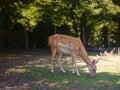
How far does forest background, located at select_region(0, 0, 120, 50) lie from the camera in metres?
A: 27.6

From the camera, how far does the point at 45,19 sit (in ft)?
92.2

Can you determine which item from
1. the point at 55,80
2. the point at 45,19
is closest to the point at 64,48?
the point at 55,80

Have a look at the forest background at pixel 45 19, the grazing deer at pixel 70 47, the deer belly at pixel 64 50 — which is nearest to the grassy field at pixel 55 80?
the grazing deer at pixel 70 47

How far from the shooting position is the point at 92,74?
12898 millimetres

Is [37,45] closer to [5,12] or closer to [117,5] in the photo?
[5,12]

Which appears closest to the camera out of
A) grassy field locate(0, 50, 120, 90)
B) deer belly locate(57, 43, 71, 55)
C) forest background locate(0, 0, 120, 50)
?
grassy field locate(0, 50, 120, 90)

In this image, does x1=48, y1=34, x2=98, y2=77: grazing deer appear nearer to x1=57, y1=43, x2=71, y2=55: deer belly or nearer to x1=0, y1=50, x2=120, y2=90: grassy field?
x1=57, y1=43, x2=71, y2=55: deer belly

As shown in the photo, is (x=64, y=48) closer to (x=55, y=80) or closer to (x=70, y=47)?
(x=70, y=47)

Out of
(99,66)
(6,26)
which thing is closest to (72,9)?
(6,26)

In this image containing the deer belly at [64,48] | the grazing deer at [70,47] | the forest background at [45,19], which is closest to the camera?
the grazing deer at [70,47]

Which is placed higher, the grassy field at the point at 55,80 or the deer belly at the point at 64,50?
the deer belly at the point at 64,50

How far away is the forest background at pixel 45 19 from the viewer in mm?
27625

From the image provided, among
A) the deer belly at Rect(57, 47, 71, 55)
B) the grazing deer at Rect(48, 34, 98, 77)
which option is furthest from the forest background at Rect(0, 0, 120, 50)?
the deer belly at Rect(57, 47, 71, 55)

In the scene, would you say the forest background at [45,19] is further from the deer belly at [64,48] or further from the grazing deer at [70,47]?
the deer belly at [64,48]
